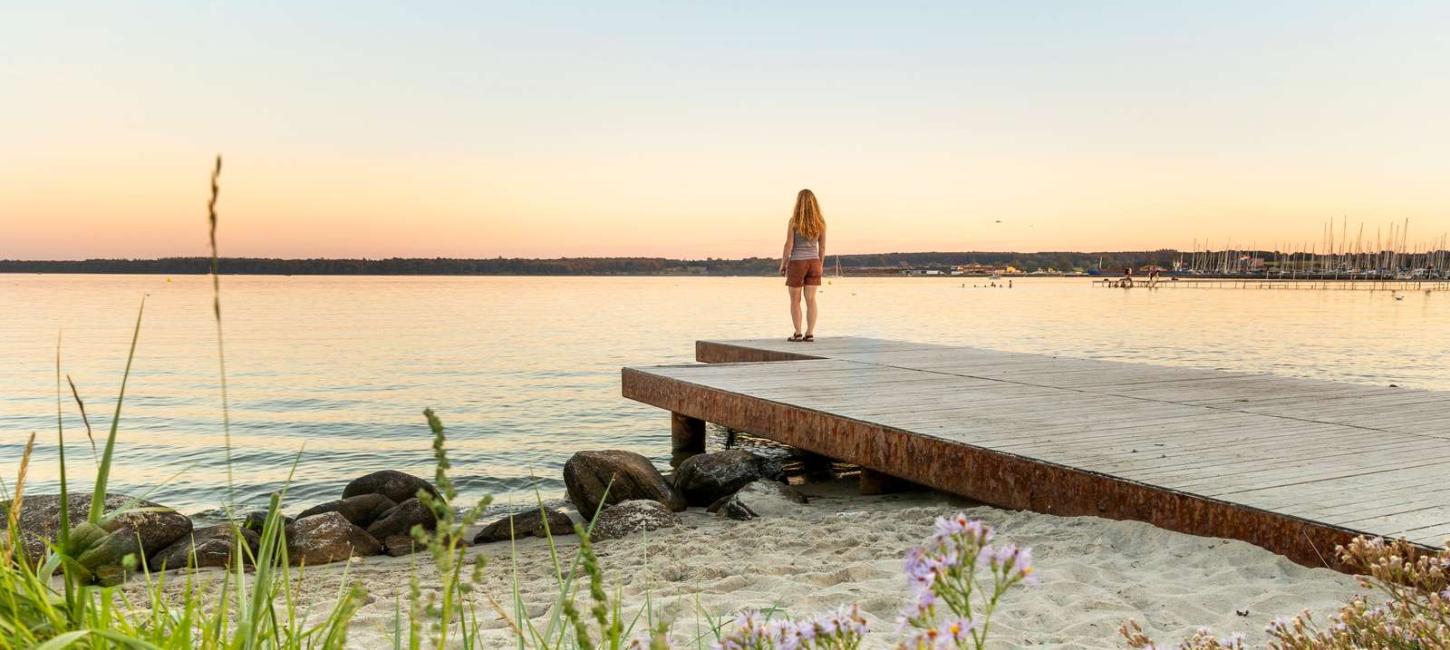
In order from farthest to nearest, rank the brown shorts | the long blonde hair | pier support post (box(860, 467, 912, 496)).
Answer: the brown shorts, the long blonde hair, pier support post (box(860, 467, 912, 496))

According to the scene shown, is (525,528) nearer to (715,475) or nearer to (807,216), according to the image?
(715,475)

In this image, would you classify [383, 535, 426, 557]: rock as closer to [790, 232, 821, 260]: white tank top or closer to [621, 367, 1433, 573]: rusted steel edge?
[621, 367, 1433, 573]: rusted steel edge

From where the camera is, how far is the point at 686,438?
1032 cm

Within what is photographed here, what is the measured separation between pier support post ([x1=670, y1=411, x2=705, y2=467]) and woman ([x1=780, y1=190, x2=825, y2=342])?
2.18 meters

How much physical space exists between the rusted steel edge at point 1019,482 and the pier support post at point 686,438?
2228 mm

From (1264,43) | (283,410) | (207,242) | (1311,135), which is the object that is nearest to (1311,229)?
(1311,135)

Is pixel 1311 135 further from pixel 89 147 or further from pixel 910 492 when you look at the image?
pixel 89 147

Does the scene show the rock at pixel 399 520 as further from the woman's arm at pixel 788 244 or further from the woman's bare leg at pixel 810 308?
the woman's arm at pixel 788 244

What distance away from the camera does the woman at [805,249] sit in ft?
38.3

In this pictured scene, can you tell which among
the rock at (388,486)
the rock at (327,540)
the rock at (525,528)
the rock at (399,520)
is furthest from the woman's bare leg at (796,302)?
the rock at (327,540)

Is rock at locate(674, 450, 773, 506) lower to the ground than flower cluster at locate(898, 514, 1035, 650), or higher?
lower

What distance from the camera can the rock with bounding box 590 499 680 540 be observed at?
6348mm

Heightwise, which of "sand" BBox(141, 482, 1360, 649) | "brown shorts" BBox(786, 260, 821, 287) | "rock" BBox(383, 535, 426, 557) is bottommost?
"rock" BBox(383, 535, 426, 557)

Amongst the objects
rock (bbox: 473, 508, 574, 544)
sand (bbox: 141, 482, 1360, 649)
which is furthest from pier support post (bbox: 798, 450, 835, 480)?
rock (bbox: 473, 508, 574, 544)
